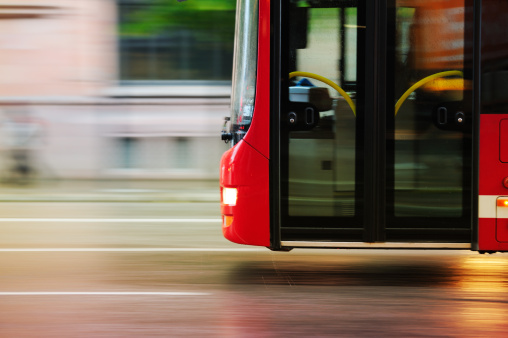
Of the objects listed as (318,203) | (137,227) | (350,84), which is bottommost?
(137,227)

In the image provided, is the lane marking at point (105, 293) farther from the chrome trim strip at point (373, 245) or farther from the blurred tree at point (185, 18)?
the blurred tree at point (185, 18)

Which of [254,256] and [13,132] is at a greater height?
[13,132]

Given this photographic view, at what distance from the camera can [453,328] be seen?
513 cm

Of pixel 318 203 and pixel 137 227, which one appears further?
pixel 137 227

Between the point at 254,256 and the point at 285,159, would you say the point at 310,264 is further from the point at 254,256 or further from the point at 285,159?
the point at 285,159

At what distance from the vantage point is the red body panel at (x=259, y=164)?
6.30 meters

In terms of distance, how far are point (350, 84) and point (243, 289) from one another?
1880 millimetres

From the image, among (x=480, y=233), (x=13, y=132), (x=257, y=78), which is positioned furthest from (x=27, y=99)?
(x=480, y=233)

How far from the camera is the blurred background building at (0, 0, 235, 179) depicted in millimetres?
15391

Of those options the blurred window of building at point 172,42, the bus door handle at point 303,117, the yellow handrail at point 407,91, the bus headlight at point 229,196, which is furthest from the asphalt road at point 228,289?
the blurred window of building at point 172,42

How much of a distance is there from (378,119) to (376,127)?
0.07 metres

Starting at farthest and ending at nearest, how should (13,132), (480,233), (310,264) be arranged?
(13,132) < (310,264) < (480,233)

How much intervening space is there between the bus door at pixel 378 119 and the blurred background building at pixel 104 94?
29.8 feet

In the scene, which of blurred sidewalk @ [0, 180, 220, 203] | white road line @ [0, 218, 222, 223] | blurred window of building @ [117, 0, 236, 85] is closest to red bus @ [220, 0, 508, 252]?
white road line @ [0, 218, 222, 223]
